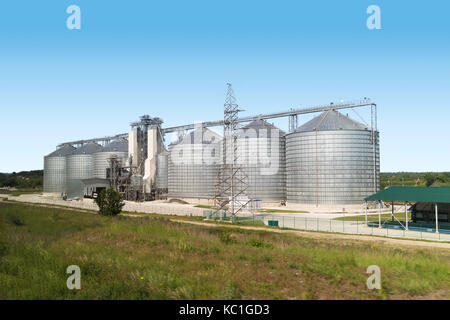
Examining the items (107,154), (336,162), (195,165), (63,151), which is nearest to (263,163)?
(336,162)

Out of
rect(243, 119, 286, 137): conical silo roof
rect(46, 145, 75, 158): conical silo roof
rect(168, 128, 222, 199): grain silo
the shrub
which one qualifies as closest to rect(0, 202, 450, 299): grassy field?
the shrub

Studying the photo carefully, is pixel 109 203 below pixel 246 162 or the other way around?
below

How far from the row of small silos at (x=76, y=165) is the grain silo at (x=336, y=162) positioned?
62.7 meters

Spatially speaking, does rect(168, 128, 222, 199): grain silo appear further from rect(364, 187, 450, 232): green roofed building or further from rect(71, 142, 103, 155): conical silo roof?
rect(364, 187, 450, 232): green roofed building

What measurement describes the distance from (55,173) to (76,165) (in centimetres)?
1133

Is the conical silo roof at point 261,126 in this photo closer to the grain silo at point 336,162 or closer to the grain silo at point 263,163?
the grain silo at point 263,163

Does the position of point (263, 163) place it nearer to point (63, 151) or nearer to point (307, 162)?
point (307, 162)

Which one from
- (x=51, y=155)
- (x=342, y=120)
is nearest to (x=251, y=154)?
(x=342, y=120)

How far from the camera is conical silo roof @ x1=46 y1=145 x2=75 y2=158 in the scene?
127312 millimetres

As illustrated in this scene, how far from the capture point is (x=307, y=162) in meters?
72.2

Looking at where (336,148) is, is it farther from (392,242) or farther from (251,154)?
(392,242)

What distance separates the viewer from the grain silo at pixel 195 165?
90.1 m

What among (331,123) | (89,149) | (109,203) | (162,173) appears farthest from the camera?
(89,149)
